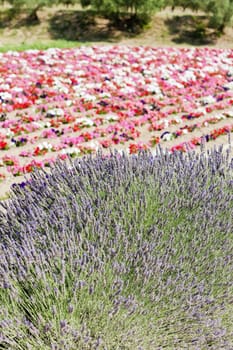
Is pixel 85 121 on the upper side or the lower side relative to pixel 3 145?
lower

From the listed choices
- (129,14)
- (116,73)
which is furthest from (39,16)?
(116,73)

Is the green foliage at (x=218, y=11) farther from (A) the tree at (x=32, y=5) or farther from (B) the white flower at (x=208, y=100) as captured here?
(B) the white flower at (x=208, y=100)

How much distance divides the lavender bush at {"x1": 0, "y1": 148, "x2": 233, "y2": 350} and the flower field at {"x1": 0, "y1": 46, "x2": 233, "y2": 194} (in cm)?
316

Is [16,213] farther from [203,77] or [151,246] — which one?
[203,77]

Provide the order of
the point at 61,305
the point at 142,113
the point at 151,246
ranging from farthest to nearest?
the point at 142,113, the point at 151,246, the point at 61,305

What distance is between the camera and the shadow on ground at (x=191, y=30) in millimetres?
29953

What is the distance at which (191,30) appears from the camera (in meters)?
31.4

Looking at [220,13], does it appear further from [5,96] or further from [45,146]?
[45,146]

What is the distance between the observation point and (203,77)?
13367 mm

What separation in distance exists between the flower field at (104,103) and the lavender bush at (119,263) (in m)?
3.16

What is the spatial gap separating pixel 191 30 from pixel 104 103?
75.6 ft

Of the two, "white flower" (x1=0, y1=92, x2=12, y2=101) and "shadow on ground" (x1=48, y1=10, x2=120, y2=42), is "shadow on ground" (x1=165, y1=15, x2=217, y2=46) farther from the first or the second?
"white flower" (x1=0, y1=92, x2=12, y2=101)

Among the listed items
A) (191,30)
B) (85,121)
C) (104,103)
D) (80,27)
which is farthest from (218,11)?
(85,121)

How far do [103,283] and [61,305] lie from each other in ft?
1.01
